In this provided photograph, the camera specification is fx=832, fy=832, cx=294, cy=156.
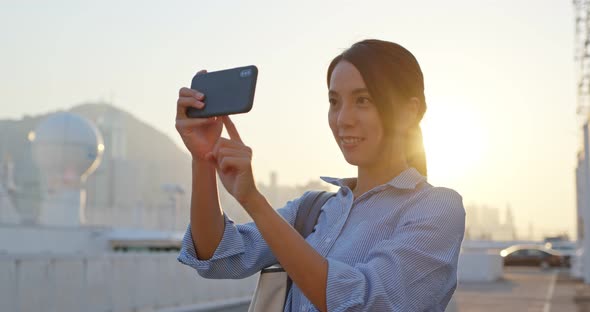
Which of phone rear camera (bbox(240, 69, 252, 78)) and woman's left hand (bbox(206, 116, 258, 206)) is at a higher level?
phone rear camera (bbox(240, 69, 252, 78))

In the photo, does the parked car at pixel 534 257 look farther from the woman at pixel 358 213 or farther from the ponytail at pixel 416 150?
the woman at pixel 358 213

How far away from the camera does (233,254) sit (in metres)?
2.48

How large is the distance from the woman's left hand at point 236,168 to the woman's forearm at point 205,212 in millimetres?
270

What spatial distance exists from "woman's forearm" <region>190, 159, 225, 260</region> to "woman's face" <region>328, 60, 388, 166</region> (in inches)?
15.1

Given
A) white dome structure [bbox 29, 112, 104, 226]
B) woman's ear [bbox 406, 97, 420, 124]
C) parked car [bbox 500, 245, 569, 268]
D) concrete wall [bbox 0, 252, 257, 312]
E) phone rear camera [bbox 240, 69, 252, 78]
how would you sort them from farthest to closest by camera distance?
white dome structure [bbox 29, 112, 104, 226], parked car [bbox 500, 245, 569, 268], concrete wall [bbox 0, 252, 257, 312], woman's ear [bbox 406, 97, 420, 124], phone rear camera [bbox 240, 69, 252, 78]

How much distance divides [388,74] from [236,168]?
0.59 meters

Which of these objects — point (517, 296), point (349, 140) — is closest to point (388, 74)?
point (349, 140)

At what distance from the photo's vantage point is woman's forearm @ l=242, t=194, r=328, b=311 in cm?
201

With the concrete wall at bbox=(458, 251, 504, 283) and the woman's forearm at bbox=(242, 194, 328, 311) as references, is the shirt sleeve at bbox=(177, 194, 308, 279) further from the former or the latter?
the concrete wall at bbox=(458, 251, 504, 283)

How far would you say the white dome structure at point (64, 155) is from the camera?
46625mm

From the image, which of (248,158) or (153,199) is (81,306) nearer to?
(248,158)

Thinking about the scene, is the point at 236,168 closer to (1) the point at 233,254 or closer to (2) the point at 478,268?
(1) the point at 233,254

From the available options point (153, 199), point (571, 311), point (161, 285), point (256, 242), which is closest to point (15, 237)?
point (161, 285)

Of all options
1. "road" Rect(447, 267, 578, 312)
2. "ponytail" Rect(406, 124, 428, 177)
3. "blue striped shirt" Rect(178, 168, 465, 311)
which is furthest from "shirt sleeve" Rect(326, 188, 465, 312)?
"road" Rect(447, 267, 578, 312)
